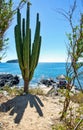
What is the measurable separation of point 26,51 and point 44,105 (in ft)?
8.36

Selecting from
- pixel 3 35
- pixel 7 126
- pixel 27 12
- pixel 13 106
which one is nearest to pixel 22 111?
pixel 13 106

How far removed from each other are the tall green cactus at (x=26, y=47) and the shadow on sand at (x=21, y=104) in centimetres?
168

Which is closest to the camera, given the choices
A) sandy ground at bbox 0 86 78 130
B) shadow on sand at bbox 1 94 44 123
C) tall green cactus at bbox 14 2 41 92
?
sandy ground at bbox 0 86 78 130

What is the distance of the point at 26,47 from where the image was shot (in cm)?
1103

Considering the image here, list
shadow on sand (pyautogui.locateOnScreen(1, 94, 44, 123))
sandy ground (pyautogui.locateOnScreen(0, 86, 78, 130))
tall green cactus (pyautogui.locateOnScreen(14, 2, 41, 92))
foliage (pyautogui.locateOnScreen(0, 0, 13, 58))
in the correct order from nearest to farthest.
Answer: foliage (pyautogui.locateOnScreen(0, 0, 13, 58))
sandy ground (pyautogui.locateOnScreen(0, 86, 78, 130))
shadow on sand (pyautogui.locateOnScreen(1, 94, 44, 123))
tall green cactus (pyautogui.locateOnScreen(14, 2, 41, 92))

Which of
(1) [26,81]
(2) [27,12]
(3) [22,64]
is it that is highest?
(2) [27,12]

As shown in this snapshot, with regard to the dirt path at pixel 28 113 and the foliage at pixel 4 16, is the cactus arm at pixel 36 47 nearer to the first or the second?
the dirt path at pixel 28 113

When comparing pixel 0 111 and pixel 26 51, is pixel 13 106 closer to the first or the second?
pixel 0 111

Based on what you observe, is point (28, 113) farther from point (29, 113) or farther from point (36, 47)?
point (36, 47)

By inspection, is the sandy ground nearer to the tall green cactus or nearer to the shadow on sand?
the shadow on sand

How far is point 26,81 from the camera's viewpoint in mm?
11844

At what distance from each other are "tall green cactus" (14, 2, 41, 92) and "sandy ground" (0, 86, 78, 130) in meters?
1.67

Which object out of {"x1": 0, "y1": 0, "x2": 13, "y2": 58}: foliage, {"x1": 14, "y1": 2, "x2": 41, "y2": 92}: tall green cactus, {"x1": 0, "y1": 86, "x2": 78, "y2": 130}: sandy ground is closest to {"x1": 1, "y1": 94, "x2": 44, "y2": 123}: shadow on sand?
{"x1": 0, "y1": 86, "x2": 78, "y2": 130}: sandy ground

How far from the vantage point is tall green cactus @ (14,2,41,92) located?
11125 mm
